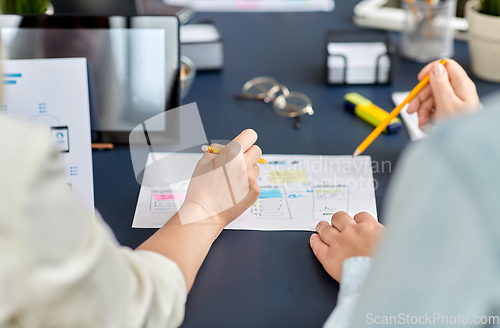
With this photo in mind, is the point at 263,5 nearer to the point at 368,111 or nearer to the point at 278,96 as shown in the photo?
the point at 278,96

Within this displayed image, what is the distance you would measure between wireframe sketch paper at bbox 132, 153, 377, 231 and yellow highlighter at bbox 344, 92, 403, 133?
11cm

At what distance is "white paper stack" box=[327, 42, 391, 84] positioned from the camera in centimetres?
109

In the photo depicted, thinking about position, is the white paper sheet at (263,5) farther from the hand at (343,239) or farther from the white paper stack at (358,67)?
the hand at (343,239)

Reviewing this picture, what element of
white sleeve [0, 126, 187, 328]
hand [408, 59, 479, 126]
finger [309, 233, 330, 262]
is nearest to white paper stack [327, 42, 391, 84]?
hand [408, 59, 479, 126]

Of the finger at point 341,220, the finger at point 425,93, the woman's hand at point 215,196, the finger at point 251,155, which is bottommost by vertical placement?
the finger at point 341,220

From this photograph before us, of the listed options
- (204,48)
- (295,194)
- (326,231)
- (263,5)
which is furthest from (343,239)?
(263,5)

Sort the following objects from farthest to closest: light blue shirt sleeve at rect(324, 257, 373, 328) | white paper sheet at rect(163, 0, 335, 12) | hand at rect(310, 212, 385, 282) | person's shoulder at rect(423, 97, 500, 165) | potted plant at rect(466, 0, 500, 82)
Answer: white paper sheet at rect(163, 0, 335, 12)
potted plant at rect(466, 0, 500, 82)
hand at rect(310, 212, 385, 282)
light blue shirt sleeve at rect(324, 257, 373, 328)
person's shoulder at rect(423, 97, 500, 165)

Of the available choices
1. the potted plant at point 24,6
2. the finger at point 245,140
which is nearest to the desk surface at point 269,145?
the finger at point 245,140

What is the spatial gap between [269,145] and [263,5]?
29.8 inches

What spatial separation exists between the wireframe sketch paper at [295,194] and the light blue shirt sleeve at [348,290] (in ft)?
0.48

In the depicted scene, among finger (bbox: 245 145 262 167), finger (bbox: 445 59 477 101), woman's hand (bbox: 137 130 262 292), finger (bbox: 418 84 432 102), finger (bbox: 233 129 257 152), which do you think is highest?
finger (bbox: 445 59 477 101)

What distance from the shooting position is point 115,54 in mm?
881

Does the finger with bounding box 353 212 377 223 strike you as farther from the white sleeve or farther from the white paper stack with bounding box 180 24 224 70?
the white paper stack with bounding box 180 24 224 70

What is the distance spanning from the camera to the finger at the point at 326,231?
677 millimetres
